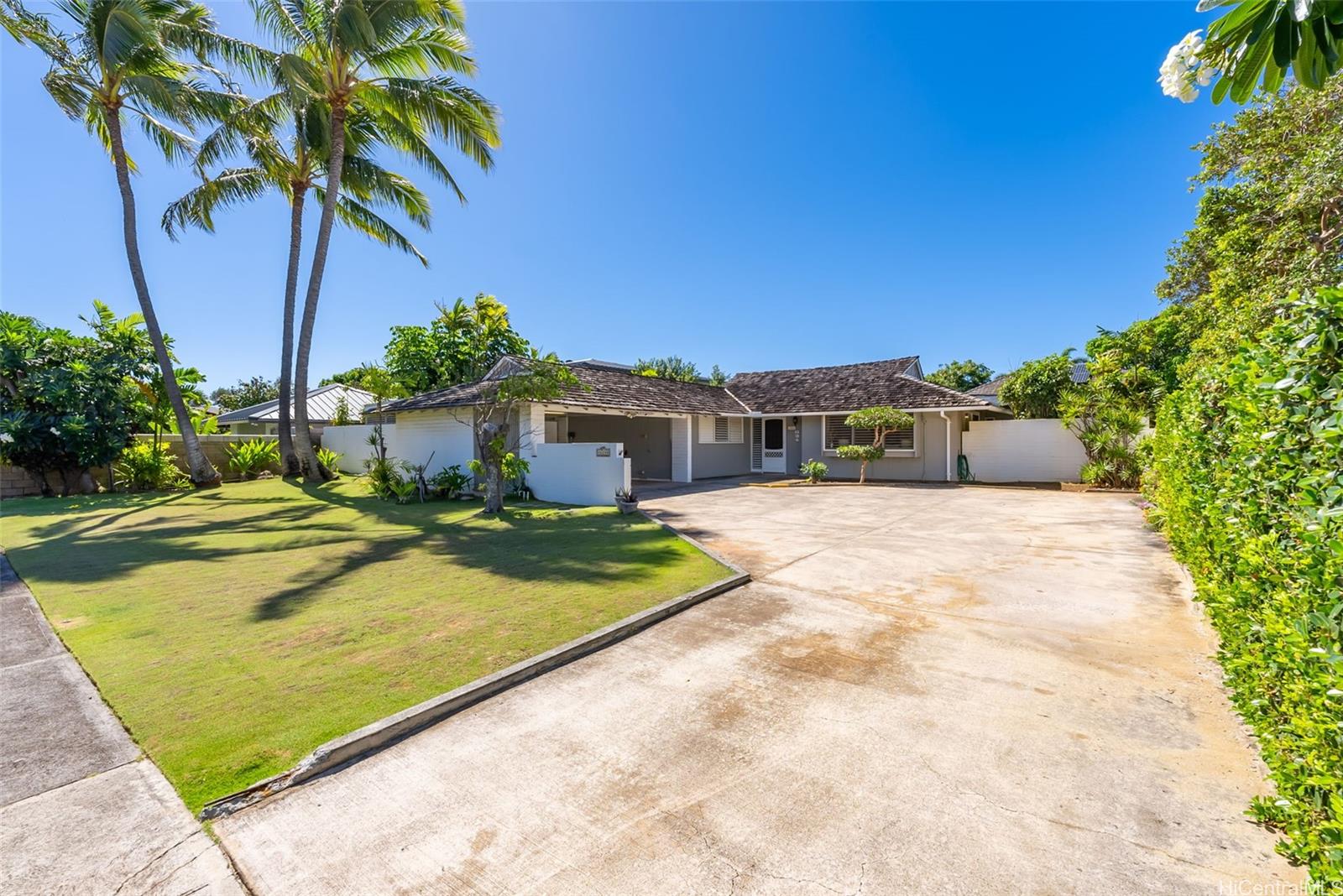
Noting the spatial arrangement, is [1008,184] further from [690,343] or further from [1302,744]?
[690,343]

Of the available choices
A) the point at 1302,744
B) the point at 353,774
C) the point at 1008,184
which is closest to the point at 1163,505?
the point at 1302,744

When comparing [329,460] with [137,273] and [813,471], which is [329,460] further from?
[813,471]

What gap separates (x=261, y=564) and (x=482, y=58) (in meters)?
15.5

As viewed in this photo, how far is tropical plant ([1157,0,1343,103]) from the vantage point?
1.65 m

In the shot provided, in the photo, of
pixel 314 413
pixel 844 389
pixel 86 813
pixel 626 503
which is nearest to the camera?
pixel 86 813

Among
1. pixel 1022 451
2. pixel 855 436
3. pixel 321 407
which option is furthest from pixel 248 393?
pixel 1022 451

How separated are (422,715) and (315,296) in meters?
16.9

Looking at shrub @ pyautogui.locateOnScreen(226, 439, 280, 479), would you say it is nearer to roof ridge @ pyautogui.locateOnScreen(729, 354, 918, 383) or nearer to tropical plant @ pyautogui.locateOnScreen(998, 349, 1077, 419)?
roof ridge @ pyautogui.locateOnScreen(729, 354, 918, 383)

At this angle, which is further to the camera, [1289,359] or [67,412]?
[67,412]

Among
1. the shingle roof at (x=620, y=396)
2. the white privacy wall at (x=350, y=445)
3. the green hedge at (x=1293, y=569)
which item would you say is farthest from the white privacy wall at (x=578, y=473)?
the green hedge at (x=1293, y=569)

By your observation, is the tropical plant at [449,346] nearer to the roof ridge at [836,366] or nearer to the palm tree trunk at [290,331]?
the palm tree trunk at [290,331]

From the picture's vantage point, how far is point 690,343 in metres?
40.4

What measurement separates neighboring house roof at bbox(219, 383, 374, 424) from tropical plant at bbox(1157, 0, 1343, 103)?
91.8 feet

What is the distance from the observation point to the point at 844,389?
21.9m
